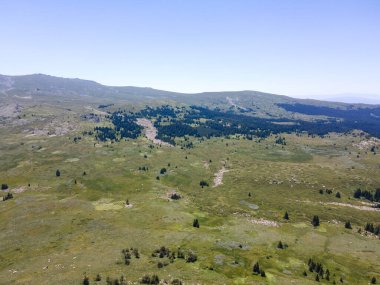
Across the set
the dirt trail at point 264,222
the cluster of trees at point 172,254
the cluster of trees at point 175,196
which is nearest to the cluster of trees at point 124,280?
the cluster of trees at point 172,254

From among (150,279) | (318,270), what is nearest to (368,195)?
(318,270)

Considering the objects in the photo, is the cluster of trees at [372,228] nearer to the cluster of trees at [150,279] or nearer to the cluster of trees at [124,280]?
the cluster of trees at [124,280]

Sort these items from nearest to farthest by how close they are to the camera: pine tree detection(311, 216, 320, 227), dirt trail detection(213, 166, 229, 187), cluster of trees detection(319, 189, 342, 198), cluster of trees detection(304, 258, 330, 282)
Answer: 1. cluster of trees detection(304, 258, 330, 282)
2. pine tree detection(311, 216, 320, 227)
3. cluster of trees detection(319, 189, 342, 198)
4. dirt trail detection(213, 166, 229, 187)

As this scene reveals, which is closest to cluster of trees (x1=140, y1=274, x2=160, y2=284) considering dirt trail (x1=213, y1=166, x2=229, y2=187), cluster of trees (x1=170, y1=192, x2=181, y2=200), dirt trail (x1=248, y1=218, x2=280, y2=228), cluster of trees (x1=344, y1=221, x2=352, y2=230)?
dirt trail (x1=248, y1=218, x2=280, y2=228)

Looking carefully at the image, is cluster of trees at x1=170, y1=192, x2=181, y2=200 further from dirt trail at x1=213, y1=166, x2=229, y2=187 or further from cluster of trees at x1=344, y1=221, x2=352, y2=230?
cluster of trees at x1=344, y1=221, x2=352, y2=230

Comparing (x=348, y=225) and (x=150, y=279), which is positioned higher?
(x=150, y=279)

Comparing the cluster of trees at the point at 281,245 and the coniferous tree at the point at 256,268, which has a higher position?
the coniferous tree at the point at 256,268

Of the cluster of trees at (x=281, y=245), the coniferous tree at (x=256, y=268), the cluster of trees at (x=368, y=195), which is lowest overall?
Answer: the cluster of trees at (x=368, y=195)

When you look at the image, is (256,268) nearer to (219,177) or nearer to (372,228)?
(372,228)

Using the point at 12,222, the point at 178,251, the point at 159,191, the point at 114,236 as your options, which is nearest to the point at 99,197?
the point at 159,191

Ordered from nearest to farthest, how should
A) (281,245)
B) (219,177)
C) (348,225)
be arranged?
1. (281,245)
2. (348,225)
3. (219,177)

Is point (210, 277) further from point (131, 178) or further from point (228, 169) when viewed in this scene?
point (228, 169)
